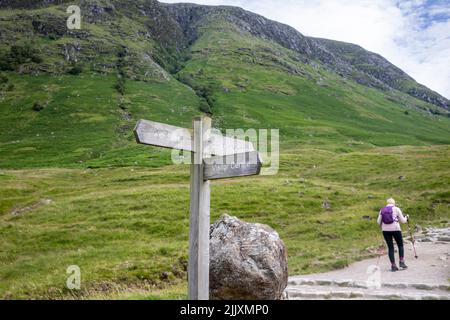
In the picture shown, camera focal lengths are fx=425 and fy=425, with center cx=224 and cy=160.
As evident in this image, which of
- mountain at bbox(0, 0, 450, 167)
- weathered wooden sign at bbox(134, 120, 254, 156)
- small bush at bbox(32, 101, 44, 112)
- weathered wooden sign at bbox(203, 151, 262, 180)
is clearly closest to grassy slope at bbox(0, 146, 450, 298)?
weathered wooden sign at bbox(203, 151, 262, 180)

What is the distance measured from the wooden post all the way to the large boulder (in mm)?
4945

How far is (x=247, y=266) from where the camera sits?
49.6 ft

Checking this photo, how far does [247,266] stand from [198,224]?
5653 mm

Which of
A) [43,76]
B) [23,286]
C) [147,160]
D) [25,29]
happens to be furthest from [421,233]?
[25,29]

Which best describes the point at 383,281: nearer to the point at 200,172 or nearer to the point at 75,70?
the point at 200,172

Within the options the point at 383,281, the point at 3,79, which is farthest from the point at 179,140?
the point at 3,79

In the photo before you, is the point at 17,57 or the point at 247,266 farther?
the point at 17,57

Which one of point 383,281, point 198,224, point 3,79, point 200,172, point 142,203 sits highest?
point 3,79

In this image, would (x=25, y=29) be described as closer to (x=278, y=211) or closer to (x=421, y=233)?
(x=278, y=211)

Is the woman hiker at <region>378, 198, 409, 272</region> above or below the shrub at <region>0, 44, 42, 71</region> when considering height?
below

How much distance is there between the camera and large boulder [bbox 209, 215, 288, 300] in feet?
49.1

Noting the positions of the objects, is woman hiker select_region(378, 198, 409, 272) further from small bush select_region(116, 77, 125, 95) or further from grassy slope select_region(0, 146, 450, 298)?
small bush select_region(116, 77, 125, 95)

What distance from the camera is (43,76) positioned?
529 ft
